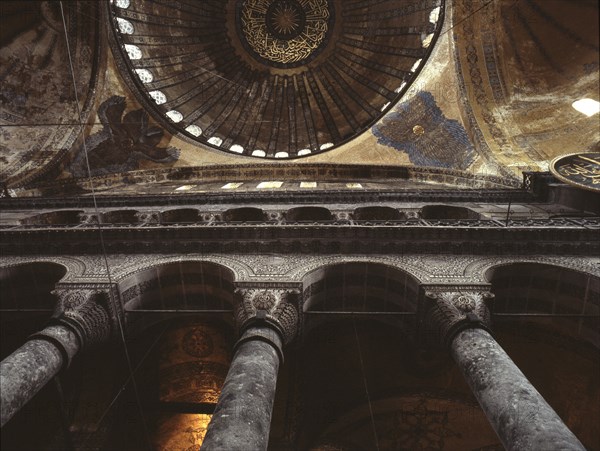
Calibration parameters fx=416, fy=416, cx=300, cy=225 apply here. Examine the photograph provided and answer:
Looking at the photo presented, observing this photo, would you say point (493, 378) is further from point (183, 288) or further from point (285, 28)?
point (285, 28)

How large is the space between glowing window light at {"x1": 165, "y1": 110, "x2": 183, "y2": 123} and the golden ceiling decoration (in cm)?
502

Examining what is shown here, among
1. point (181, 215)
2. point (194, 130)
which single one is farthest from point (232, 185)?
point (181, 215)

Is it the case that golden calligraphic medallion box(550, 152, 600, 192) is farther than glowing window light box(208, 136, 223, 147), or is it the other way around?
glowing window light box(208, 136, 223, 147)

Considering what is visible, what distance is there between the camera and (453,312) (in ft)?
19.5

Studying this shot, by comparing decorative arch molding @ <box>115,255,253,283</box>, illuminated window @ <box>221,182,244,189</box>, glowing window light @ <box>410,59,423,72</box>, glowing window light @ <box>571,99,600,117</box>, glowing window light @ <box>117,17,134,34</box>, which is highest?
glowing window light @ <box>117,17,134,34</box>

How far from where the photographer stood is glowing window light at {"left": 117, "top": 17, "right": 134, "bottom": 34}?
15.5 metres

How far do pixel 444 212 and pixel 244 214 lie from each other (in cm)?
516


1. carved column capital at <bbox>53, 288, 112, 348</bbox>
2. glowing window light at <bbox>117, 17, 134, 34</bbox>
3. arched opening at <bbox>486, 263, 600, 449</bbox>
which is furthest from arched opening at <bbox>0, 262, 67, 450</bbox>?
glowing window light at <bbox>117, 17, 134, 34</bbox>

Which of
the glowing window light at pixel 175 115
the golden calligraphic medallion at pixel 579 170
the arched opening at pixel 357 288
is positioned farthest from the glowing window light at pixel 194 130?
the golden calligraphic medallion at pixel 579 170

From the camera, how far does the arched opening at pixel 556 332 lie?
680cm

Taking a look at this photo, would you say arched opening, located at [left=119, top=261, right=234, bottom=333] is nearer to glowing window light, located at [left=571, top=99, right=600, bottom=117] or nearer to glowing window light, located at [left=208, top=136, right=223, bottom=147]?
glowing window light, located at [left=208, top=136, right=223, bottom=147]

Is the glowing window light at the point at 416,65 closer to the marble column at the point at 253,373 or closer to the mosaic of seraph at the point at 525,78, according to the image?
the mosaic of seraph at the point at 525,78

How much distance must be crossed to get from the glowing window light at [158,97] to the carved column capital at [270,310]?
1233 cm

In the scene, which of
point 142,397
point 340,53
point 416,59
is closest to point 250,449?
point 142,397
